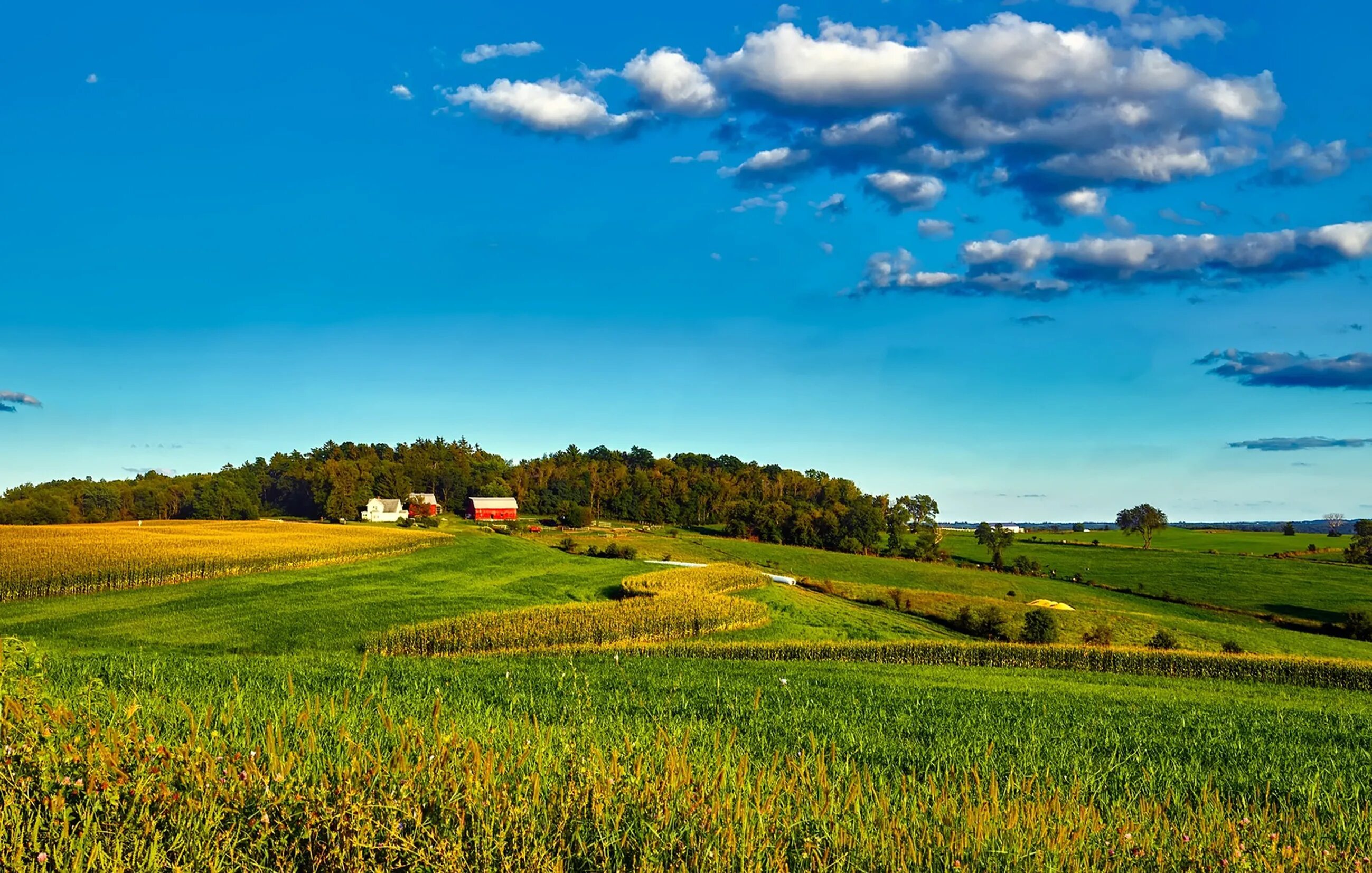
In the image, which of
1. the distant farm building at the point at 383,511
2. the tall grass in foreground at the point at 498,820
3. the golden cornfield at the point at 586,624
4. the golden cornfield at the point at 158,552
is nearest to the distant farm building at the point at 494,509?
the distant farm building at the point at 383,511

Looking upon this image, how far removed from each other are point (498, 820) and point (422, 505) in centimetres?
13651

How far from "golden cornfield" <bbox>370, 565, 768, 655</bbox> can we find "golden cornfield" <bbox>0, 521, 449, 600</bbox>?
2015 centimetres

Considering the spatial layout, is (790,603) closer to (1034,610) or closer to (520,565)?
(1034,610)

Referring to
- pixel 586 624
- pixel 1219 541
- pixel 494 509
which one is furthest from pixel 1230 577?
pixel 494 509

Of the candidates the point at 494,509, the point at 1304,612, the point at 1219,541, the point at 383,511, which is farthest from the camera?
the point at 1219,541

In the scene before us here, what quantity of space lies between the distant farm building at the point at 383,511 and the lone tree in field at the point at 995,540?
286 feet

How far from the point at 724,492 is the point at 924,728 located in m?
145

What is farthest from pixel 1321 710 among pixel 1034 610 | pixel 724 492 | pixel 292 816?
pixel 724 492

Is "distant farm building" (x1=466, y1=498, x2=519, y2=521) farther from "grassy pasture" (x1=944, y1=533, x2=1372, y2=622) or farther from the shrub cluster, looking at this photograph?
"grassy pasture" (x1=944, y1=533, x2=1372, y2=622)

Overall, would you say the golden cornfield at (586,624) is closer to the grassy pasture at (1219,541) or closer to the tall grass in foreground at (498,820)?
the tall grass in foreground at (498,820)

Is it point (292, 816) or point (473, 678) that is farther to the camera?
point (473, 678)

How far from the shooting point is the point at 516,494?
165500 millimetres

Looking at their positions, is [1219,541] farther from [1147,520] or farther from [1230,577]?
[1230,577]

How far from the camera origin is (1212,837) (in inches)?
165
